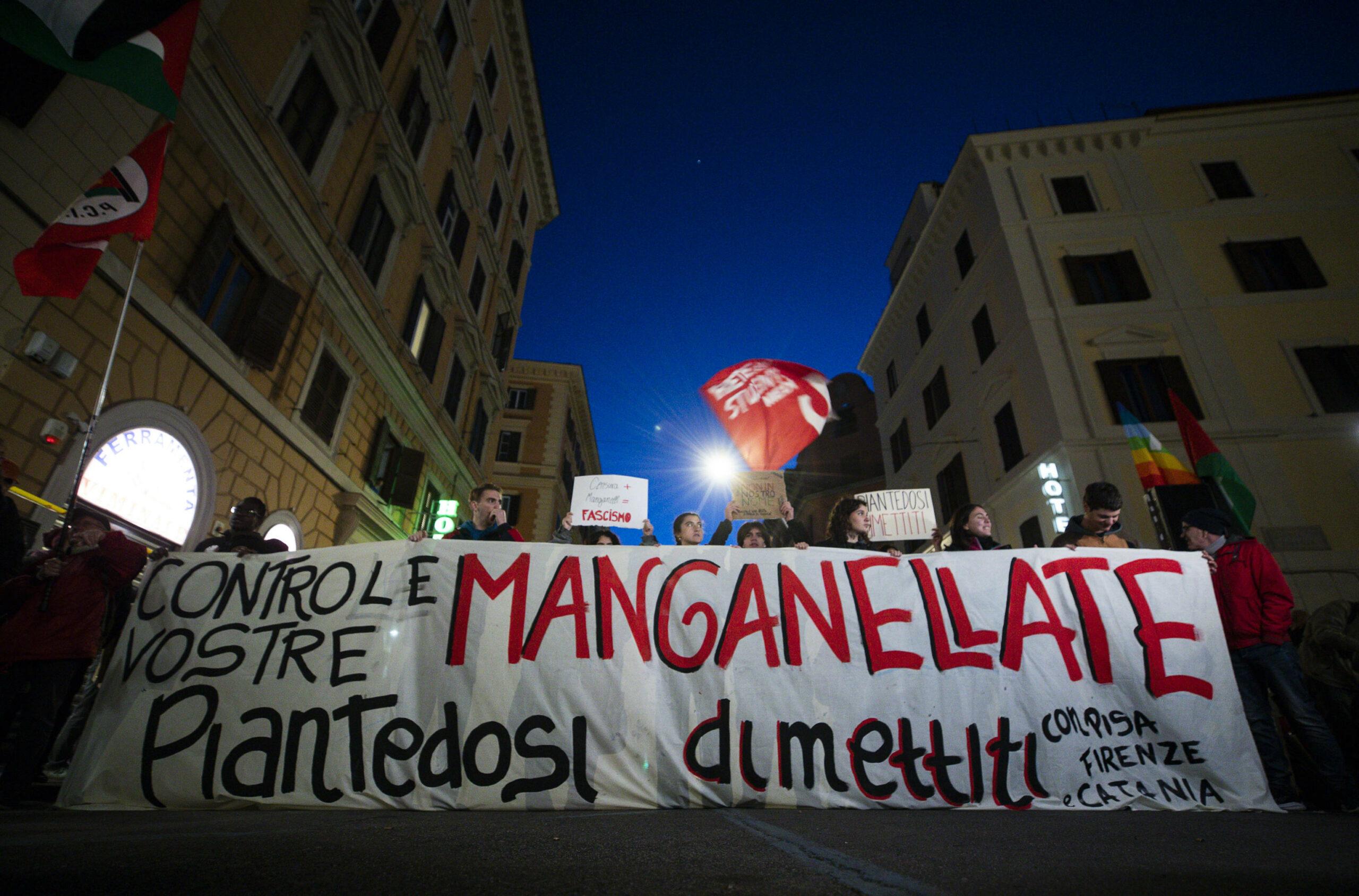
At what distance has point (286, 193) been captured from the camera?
Result: 301 inches

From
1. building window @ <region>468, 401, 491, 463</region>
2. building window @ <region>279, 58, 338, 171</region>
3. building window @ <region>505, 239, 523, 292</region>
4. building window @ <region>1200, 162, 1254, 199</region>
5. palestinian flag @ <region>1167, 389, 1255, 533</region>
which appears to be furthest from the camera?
building window @ <region>505, 239, 523, 292</region>

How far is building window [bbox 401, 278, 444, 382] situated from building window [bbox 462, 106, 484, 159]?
14.3 feet

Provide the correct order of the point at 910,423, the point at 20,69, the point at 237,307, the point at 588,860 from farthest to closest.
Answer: the point at 910,423 → the point at 237,307 → the point at 20,69 → the point at 588,860

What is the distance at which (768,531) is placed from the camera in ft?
18.9

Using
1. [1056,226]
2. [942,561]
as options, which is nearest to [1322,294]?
[1056,226]

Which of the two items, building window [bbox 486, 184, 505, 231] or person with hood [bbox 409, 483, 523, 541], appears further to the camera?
→ building window [bbox 486, 184, 505, 231]

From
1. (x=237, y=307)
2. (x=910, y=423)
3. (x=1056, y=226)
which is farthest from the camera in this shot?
(x=910, y=423)

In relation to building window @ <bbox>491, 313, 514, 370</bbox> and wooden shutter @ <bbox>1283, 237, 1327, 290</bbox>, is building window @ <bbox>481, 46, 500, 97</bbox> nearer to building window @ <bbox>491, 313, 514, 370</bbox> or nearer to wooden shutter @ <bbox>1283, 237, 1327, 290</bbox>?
building window @ <bbox>491, 313, 514, 370</bbox>

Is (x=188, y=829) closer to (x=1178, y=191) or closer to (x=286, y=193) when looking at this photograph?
(x=286, y=193)

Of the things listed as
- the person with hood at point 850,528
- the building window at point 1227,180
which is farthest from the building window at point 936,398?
the person with hood at point 850,528

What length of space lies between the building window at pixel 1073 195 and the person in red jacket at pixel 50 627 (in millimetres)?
17983

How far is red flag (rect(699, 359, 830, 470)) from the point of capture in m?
7.03

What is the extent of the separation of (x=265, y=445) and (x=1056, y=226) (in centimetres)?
1661

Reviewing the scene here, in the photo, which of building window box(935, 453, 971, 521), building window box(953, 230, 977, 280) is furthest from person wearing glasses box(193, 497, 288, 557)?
building window box(953, 230, 977, 280)
